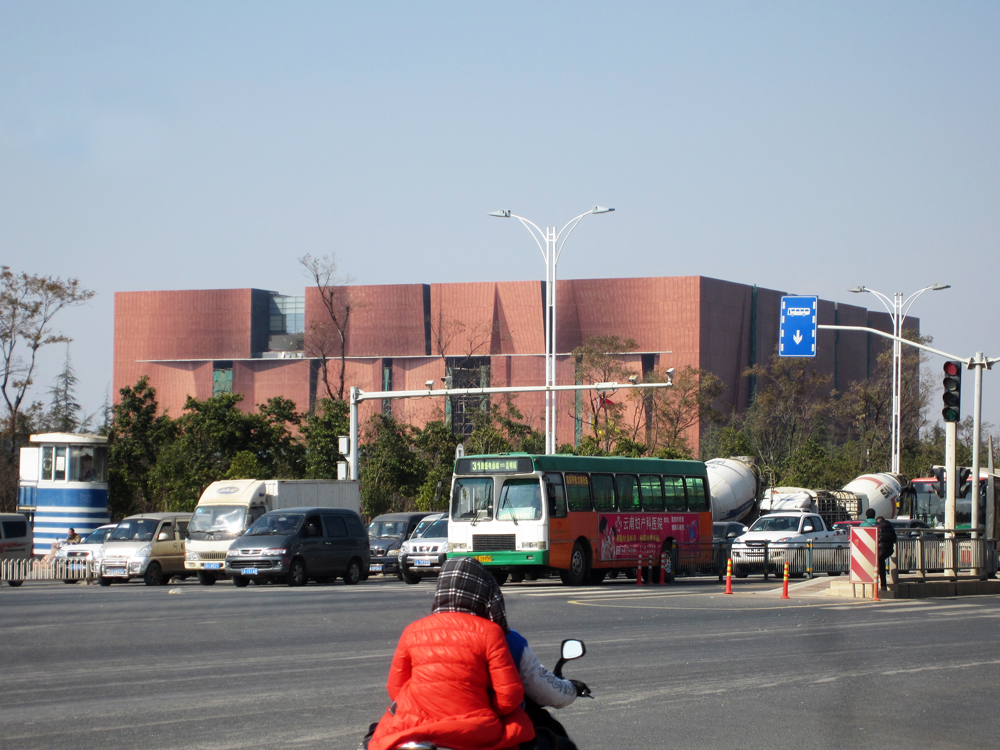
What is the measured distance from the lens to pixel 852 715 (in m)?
9.65

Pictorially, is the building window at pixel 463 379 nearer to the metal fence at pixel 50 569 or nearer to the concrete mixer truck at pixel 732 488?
the concrete mixer truck at pixel 732 488

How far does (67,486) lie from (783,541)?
949 inches

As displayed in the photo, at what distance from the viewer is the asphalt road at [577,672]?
29.3ft

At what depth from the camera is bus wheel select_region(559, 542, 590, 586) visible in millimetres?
28047

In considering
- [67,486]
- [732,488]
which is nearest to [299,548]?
[67,486]

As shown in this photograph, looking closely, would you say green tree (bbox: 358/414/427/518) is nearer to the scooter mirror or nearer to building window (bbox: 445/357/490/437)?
building window (bbox: 445/357/490/437)

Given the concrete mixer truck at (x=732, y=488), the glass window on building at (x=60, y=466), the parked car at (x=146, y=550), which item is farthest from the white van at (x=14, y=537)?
the concrete mixer truck at (x=732, y=488)

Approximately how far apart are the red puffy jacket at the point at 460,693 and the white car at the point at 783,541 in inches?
1019

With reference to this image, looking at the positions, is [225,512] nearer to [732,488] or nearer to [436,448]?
[732,488]

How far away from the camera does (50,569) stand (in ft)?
109

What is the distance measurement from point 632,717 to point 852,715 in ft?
Answer: 5.72

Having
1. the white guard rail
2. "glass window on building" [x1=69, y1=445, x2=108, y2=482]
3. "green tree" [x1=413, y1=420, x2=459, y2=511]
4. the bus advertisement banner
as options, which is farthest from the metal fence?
"green tree" [x1=413, y1=420, x2=459, y2=511]

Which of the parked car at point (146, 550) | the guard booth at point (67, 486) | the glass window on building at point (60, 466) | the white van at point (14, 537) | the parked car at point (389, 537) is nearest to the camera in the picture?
the parked car at point (146, 550)

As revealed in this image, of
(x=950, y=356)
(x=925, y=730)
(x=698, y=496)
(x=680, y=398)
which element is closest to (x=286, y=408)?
(x=680, y=398)
